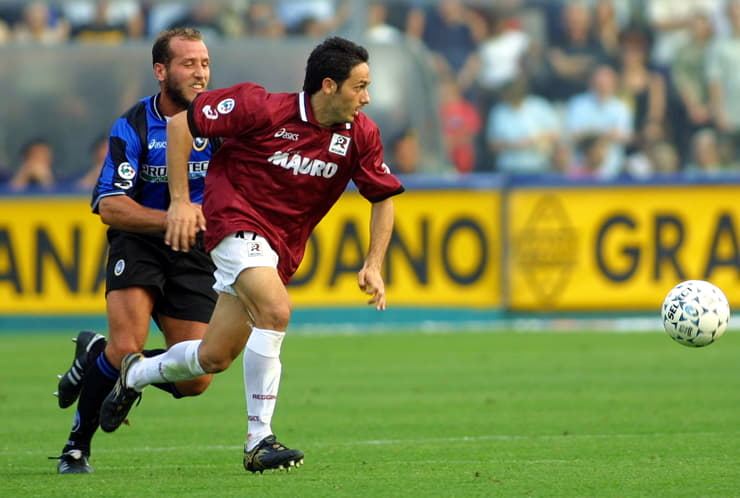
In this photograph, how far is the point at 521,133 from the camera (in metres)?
20.2

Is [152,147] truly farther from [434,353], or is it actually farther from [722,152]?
[722,152]

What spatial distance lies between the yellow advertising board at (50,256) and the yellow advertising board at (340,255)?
1cm

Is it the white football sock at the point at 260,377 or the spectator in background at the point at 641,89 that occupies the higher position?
the spectator in background at the point at 641,89

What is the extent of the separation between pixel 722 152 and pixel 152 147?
13768 millimetres

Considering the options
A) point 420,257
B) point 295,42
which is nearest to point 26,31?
point 295,42

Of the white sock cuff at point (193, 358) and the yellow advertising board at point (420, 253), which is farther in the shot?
the yellow advertising board at point (420, 253)

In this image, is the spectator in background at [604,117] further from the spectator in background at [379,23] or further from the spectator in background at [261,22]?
the spectator in background at [261,22]

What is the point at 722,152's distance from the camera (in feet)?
66.5

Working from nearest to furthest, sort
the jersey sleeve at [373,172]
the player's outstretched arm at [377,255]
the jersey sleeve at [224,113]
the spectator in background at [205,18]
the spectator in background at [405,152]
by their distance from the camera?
the jersey sleeve at [224,113], the player's outstretched arm at [377,255], the jersey sleeve at [373,172], the spectator in background at [405,152], the spectator in background at [205,18]

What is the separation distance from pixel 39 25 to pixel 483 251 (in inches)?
289

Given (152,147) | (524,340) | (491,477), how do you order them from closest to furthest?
(491,477) < (152,147) < (524,340)

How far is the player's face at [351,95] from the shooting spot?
7270 mm

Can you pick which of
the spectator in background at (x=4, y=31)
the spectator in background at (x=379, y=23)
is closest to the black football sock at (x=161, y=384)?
the spectator in background at (x=4, y=31)

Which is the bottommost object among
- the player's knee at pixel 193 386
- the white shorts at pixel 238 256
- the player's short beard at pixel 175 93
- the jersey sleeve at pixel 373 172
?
the player's knee at pixel 193 386
